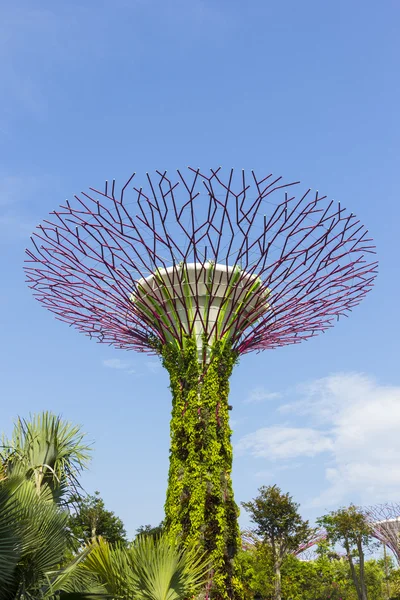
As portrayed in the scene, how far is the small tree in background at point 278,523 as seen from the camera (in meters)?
29.7

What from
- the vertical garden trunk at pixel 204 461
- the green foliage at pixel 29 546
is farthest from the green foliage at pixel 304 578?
the green foliage at pixel 29 546

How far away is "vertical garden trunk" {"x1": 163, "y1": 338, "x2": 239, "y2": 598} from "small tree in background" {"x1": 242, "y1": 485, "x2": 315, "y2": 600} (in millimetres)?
15535

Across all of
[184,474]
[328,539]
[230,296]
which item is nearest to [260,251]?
[230,296]

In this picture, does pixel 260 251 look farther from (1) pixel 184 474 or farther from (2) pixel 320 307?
(1) pixel 184 474

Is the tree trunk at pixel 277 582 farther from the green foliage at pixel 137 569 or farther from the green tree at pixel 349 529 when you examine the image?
the green foliage at pixel 137 569

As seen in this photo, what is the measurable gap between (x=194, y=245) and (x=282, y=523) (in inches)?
715

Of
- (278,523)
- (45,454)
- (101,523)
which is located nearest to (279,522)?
(278,523)

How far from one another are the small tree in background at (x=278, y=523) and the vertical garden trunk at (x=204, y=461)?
612 inches

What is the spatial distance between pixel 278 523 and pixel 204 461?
16.3 metres

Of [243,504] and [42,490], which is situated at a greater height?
[243,504]

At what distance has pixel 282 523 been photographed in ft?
96.9

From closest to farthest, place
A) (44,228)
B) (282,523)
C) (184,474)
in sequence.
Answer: (184,474) < (44,228) < (282,523)

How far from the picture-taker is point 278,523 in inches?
1166

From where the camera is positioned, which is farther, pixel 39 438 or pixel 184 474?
pixel 184 474
